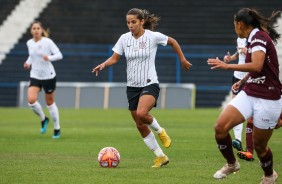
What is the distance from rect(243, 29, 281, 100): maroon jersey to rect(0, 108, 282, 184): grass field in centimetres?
129

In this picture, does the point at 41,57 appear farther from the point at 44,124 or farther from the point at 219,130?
the point at 219,130

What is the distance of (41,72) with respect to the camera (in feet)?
60.5

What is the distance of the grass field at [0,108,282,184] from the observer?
10719 mm

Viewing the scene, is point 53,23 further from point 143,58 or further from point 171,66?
point 143,58

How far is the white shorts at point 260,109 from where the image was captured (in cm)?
963

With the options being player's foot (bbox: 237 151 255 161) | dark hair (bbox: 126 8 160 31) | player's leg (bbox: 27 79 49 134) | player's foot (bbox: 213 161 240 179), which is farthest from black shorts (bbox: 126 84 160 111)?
player's leg (bbox: 27 79 49 134)

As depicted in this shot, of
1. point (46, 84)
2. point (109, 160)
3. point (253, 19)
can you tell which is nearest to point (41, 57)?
point (46, 84)

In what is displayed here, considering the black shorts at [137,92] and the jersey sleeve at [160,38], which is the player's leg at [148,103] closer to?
the black shorts at [137,92]

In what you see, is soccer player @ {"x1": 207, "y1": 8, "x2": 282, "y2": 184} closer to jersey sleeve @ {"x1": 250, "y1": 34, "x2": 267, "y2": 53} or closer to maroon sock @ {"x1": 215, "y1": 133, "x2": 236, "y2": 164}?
jersey sleeve @ {"x1": 250, "y1": 34, "x2": 267, "y2": 53}

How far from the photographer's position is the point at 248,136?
44.4 feet

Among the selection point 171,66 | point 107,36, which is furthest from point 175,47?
point 107,36

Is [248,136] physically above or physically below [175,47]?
below

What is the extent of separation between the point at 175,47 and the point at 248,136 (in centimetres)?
205

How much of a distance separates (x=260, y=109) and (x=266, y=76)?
1.33ft
